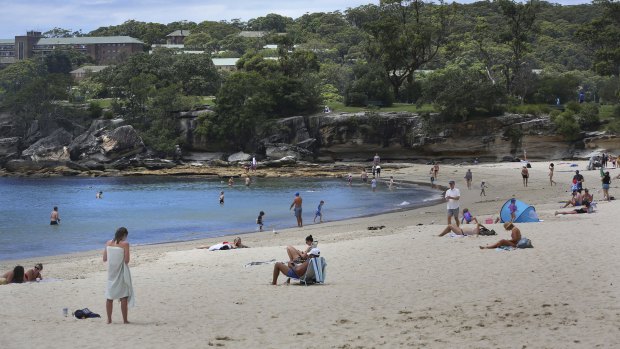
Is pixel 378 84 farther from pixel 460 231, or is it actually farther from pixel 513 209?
pixel 460 231

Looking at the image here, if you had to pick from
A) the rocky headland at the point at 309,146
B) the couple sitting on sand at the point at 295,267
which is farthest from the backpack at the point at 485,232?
the rocky headland at the point at 309,146

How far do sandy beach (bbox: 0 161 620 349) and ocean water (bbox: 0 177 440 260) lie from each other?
9658 millimetres

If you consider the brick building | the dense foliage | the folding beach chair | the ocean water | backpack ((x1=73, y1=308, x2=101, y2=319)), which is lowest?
the ocean water

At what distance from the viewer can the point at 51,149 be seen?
7012 centimetres

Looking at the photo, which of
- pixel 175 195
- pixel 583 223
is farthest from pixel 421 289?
pixel 175 195

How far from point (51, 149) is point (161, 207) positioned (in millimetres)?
33764

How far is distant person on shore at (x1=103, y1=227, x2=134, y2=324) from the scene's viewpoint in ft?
34.2

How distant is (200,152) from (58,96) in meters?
16.0

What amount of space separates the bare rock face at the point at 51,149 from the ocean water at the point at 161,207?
34.6 ft

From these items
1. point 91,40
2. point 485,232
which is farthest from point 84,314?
point 91,40

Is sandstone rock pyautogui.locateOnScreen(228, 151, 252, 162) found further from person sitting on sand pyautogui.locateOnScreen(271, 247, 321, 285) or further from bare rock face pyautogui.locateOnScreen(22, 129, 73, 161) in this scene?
person sitting on sand pyautogui.locateOnScreen(271, 247, 321, 285)

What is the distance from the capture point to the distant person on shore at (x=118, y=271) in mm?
10430

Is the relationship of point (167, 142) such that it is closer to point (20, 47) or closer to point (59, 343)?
point (59, 343)

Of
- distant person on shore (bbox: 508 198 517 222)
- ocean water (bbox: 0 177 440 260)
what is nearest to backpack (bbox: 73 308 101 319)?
distant person on shore (bbox: 508 198 517 222)
